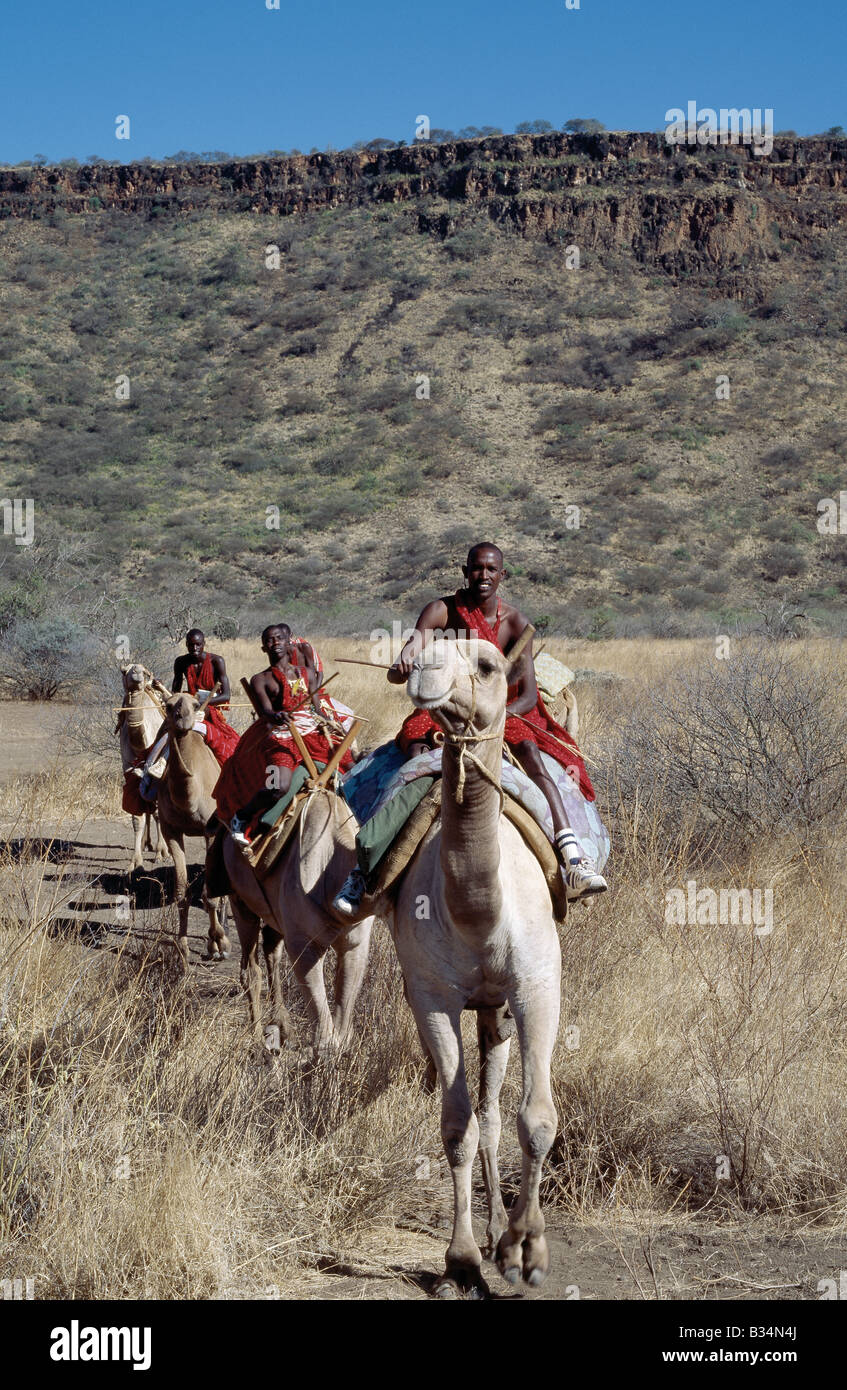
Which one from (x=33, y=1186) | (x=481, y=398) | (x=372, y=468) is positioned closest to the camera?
(x=33, y=1186)

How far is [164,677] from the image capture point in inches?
844

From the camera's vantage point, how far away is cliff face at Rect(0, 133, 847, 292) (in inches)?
2330

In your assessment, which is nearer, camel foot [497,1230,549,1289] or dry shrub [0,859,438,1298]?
dry shrub [0,859,438,1298]

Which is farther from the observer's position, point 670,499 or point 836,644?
point 670,499

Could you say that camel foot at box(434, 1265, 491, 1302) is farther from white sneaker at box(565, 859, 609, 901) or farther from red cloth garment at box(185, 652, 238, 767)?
red cloth garment at box(185, 652, 238, 767)

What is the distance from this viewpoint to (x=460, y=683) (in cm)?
372

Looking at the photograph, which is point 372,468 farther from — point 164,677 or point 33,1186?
point 33,1186

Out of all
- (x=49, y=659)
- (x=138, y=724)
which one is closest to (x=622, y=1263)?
(x=138, y=724)

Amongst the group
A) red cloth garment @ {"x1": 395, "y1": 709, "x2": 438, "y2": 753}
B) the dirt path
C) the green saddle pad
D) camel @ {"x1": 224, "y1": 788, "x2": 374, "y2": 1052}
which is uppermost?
red cloth garment @ {"x1": 395, "y1": 709, "x2": 438, "y2": 753}

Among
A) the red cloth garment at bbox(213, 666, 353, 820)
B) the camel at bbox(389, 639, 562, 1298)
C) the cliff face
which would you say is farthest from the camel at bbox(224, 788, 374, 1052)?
the cliff face

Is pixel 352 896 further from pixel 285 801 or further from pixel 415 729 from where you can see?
pixel 285 801

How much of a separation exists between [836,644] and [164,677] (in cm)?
1115

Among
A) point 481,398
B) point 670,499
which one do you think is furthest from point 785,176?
point 670,499

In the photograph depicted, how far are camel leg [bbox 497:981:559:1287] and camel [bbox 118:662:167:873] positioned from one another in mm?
7474
